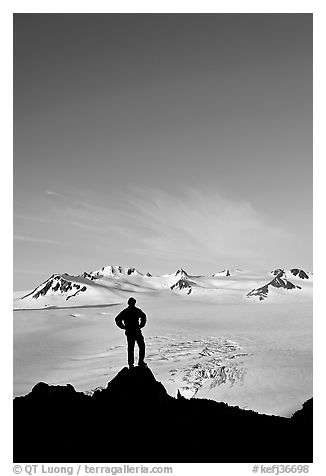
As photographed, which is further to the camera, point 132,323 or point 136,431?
point 132,323

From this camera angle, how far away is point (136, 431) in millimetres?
9680

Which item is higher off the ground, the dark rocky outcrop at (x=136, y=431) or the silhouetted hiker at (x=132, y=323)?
the silhouetted hiker at (x=132, y=323)

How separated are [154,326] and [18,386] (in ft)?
227

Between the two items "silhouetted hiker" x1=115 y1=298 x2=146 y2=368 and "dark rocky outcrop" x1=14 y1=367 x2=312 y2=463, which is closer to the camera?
"dark rocky outcrop" x1=14 y1=367 x2=312 y2=463

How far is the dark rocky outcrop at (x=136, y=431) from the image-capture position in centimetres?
917

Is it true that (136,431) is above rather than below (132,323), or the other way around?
below

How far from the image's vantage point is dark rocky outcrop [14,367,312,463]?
9.17 meters

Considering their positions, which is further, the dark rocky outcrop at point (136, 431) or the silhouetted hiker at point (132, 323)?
the silhouetted hiker at point (132, 323)

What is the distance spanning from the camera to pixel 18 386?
48.6 meters
